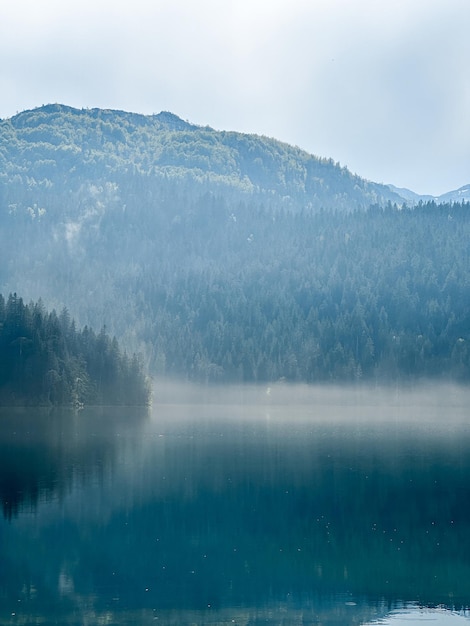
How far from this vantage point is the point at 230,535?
208ft

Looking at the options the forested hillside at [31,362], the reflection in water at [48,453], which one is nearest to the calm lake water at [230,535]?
the reflection in water at [48,453]

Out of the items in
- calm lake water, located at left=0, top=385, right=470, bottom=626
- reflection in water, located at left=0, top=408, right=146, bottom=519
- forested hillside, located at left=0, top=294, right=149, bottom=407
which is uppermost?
forested hillside, located at left=0, top=294, right=149, bottom=407

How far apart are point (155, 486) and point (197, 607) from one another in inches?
1490

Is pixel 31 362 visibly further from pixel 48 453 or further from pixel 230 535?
pixel 230 535

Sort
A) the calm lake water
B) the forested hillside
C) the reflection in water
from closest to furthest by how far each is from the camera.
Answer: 1. the calm lake water
2. the reflection in water
3. the forested hillside

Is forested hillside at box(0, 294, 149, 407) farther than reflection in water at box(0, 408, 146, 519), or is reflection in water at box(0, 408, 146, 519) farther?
forested hillside at box(0, 294, 149, 407)

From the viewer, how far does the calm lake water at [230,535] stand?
46.8 m

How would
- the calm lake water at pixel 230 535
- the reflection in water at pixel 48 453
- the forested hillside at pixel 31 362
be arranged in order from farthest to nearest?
the forested hillside at pixel 31 362, the reflection in water at pixel 48 453, the calm lake water at pixel 230 535

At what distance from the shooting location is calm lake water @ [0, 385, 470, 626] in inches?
1842

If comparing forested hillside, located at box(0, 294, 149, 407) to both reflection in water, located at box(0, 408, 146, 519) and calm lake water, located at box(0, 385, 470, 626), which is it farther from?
calm lake water, located at box(0, 385, 470, 626)

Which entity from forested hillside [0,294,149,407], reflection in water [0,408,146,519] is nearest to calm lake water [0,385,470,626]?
reflection in water [0,408,146,519]

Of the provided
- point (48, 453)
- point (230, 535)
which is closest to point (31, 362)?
point (48, 453)

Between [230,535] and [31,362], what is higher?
[31,362]

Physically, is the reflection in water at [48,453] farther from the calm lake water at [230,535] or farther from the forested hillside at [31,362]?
the forested hillside at [31,362]
